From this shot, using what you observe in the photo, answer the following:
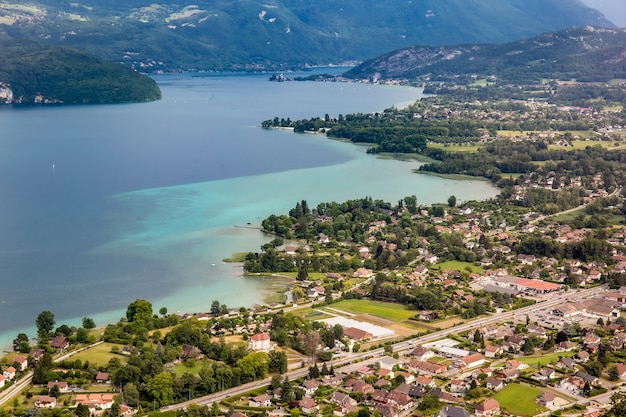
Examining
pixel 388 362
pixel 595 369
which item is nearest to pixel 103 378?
Answer: pixel 388 362

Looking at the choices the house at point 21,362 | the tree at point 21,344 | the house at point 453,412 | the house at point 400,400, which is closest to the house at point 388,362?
the house at point 400,400

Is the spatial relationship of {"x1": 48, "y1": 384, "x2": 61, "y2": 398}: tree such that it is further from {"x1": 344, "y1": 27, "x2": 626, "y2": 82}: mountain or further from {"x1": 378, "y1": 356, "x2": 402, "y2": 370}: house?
{"x1": 344, "y1": 27, "x2": 626, "y2": 82}: mountain

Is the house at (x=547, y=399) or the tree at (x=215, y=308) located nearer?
the house at (x=547, y=399)

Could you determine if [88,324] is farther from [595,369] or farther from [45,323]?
[595,369]

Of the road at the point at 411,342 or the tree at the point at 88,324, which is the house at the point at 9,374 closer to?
the tree at the point at 88,324

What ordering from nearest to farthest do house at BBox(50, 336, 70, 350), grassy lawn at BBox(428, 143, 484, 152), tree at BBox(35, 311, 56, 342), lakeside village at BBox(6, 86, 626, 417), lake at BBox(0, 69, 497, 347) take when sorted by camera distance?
lakeside village at BBox(6, 86, 626, 417) → house at BBox(50, 336, 70, 350) → tree at BBox(35, 311, 56, 342) → lake at BBox(0, 69, 497, 347) → grassy lawn at BBox(428, 143, 484, 152)

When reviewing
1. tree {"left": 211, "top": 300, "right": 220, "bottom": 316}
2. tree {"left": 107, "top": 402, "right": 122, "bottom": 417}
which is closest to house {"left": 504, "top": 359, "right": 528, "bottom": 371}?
tree {"left": 211, "top": 300, "right": 220, "bottom": 316}
